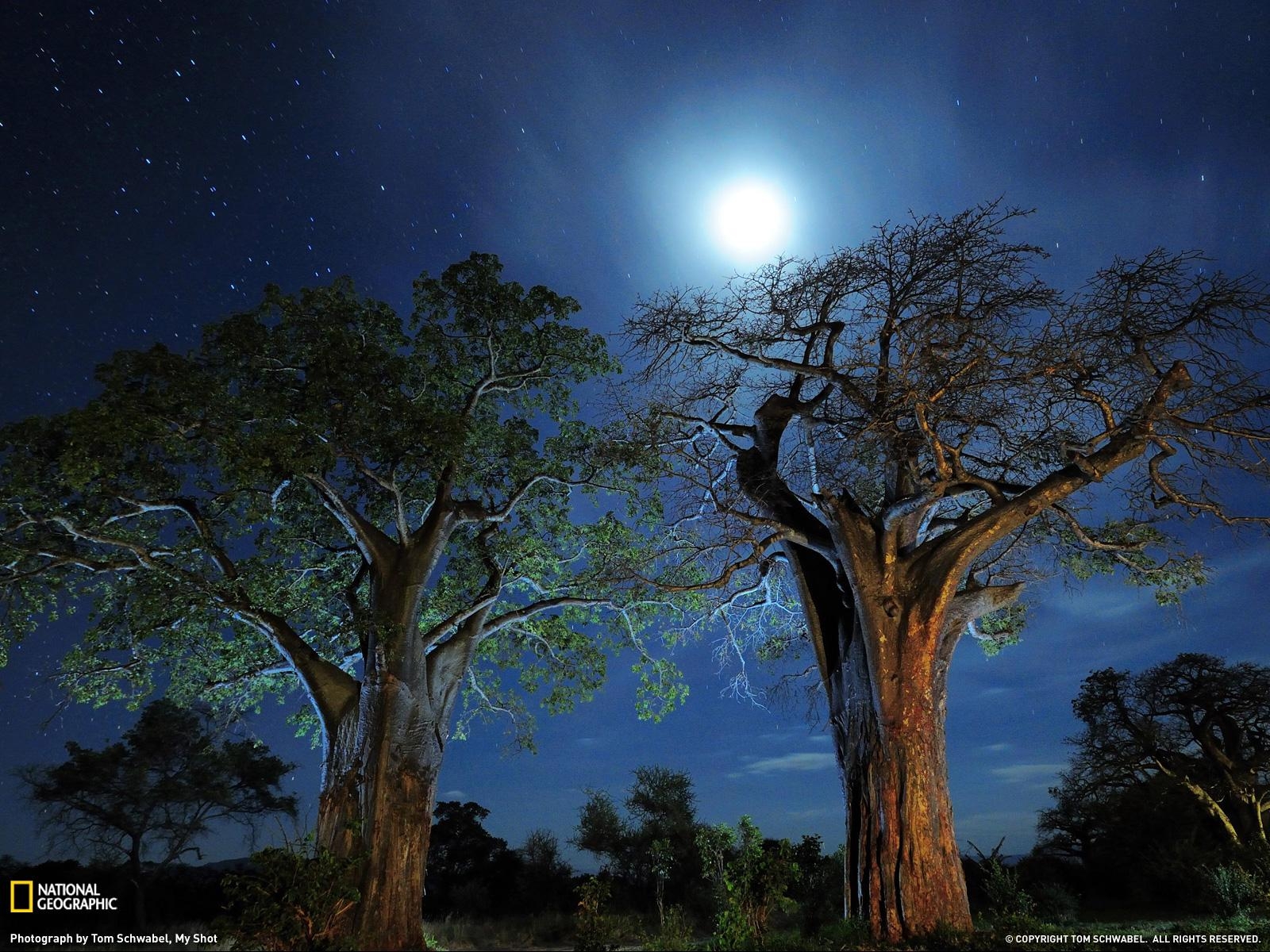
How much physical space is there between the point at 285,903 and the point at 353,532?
7179 mm

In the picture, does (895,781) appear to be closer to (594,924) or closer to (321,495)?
(594,924)

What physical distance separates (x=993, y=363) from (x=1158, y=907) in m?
18.8

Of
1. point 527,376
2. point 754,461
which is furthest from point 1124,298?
point 527,376

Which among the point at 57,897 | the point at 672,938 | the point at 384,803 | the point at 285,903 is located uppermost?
the point at 384,803

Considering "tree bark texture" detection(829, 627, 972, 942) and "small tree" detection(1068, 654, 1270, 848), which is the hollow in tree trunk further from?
"small tree" detection(1068, 654, 1270, 848)

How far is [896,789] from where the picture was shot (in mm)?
9023

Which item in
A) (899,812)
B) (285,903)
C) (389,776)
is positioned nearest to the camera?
(285,903)

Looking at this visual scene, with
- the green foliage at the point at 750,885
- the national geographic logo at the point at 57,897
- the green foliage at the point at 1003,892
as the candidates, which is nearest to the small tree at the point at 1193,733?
the green foliage at the point at 1003,892

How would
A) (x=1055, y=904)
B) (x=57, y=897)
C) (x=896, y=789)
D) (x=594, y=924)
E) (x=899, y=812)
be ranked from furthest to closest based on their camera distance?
(x=57, y=897), (x=1055, y=904), (x=896, y=789), (x=899, y=812), (x=594, y=924)

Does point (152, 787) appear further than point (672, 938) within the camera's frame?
Yes

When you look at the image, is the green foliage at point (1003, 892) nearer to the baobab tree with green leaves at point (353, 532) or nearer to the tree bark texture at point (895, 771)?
the tree bark texture at point (895, 771)

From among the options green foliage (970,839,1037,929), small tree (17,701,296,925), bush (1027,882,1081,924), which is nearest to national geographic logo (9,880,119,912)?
small tree (17,701,296,925)

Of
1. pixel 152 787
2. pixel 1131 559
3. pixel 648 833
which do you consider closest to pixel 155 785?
pixel 152 787

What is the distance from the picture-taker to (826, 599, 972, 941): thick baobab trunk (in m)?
8.51
